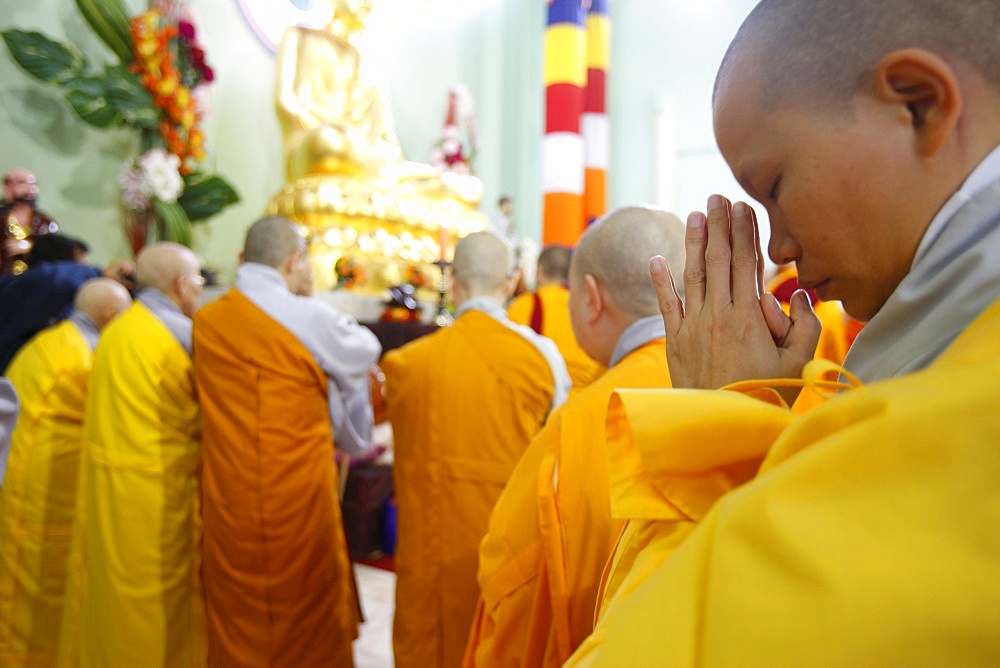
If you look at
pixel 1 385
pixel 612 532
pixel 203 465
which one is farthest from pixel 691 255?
pixel 203 465

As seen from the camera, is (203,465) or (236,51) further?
(236,51)

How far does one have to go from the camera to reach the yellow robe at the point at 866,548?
0.30m

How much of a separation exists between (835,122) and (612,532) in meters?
0.70

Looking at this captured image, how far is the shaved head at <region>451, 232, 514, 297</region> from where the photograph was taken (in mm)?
2182

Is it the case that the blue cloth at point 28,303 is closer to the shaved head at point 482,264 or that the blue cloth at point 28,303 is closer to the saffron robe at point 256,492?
the saffron robe at point 256,492

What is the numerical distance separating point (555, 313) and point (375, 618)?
160 centimetres

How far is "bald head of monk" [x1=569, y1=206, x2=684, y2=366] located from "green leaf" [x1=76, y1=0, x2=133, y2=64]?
15.0 feet

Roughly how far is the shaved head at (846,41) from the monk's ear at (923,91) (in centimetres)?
2

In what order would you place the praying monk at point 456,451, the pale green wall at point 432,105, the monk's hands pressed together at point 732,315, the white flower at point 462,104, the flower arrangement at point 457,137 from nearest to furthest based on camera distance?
the monk's hands pressed together at point 732,315 → the praying monk at point 456,451 → the pale green wall at point 432,105 → the flower arrangement at point 457,137 → the white flower at point 462,104

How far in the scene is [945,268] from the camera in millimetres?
439

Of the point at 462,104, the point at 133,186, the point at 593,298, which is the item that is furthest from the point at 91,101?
the point at 593,298

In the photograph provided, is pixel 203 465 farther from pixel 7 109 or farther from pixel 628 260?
pixel 7 109

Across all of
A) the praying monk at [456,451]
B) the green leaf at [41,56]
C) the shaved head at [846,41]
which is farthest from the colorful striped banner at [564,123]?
the shaved head at [846,41]

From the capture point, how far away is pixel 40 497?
91.6 inches
